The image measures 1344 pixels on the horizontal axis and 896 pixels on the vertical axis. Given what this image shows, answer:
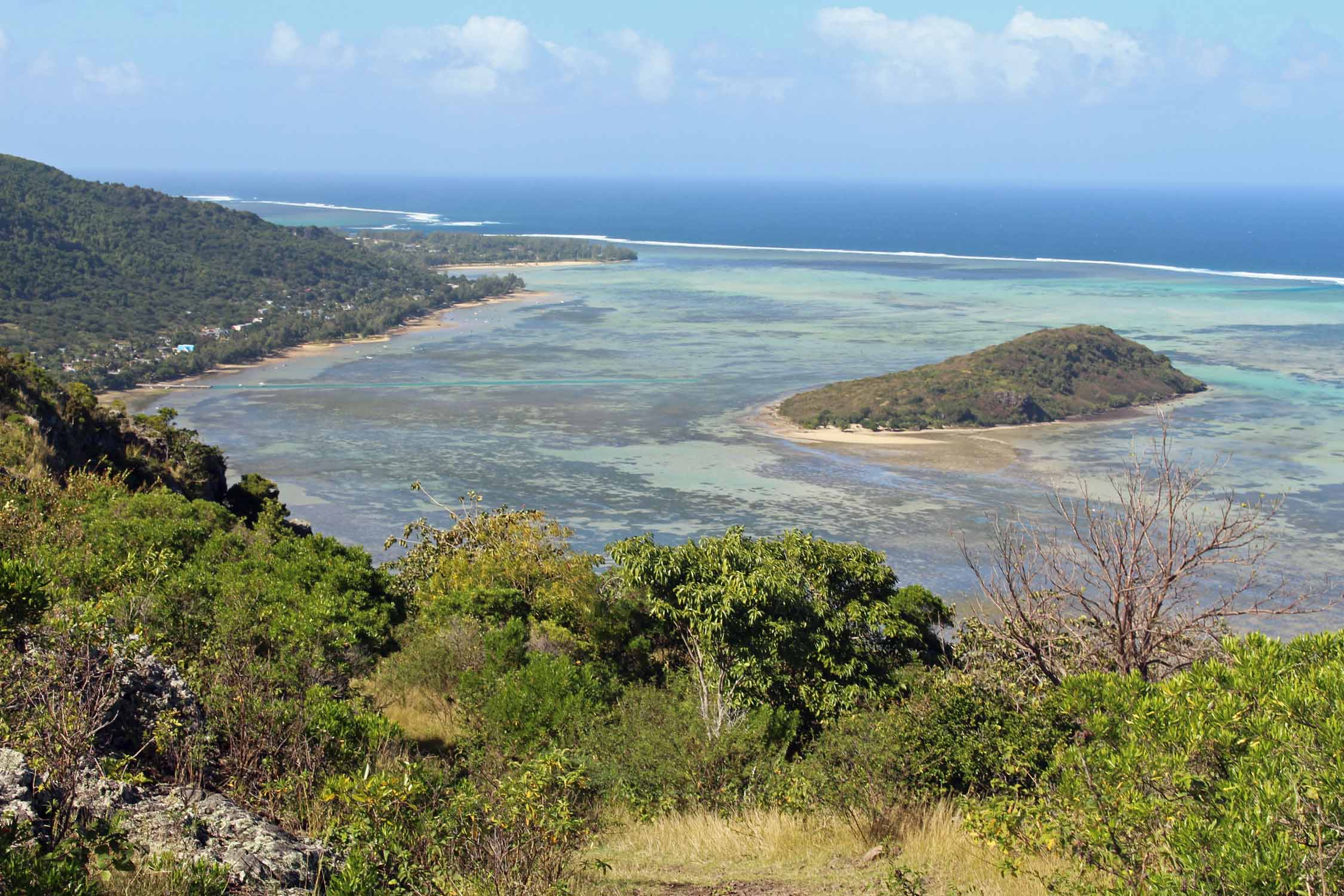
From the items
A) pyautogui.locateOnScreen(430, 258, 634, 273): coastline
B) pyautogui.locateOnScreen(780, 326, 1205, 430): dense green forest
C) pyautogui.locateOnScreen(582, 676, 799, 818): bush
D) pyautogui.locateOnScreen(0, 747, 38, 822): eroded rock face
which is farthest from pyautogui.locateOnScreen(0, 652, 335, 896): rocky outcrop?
pyautogui.locateOnScreen(430, 258, 634, 273): coastline

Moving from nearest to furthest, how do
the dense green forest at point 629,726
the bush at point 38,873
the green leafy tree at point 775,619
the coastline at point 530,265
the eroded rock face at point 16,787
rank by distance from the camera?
the bush at point 38,873
the eroded rock face at point 16,787
the dense green forest at point 629,726
the green leafy tree at point 775,619
the coastline at point 530,265

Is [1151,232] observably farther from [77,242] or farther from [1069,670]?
[1069,670]

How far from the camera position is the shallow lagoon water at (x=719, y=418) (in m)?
34.2

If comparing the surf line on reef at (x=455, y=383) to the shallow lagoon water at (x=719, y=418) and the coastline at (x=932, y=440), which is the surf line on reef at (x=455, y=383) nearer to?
the shallow lagoon water at (x=719, y=418)

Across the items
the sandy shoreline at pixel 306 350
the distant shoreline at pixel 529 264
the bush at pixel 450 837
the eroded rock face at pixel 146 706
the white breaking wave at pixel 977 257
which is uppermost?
the white breaking wave at pixel 977 257

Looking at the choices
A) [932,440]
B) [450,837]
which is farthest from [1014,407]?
[450,837]

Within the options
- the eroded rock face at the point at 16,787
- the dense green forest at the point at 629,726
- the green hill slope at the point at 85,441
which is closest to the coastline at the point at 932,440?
the green hill slope at the point at 85,441

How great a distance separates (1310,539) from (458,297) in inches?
2729

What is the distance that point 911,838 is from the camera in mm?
8812

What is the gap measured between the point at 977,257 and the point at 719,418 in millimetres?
93709

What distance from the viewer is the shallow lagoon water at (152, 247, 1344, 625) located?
34.2 metres

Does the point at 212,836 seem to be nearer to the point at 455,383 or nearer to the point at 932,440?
the point at 932,440

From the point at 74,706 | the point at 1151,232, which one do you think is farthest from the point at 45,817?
the point at 1151,232

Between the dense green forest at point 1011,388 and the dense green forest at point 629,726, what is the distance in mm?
30796
